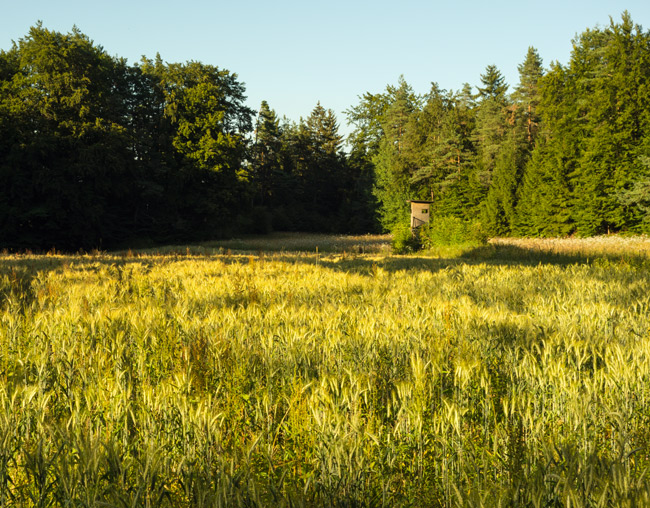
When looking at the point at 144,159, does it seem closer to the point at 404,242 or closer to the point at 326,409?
the point at 404,242

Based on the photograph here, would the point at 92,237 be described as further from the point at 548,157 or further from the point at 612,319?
the point at 548,157

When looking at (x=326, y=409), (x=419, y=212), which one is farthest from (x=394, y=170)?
(x=326, y=409)

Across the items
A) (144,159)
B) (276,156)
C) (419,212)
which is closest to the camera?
(419,212)

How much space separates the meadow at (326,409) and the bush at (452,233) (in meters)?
15.8

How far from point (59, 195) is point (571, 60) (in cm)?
5027

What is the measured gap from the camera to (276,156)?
6475 cm

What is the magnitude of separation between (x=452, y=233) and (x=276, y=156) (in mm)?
47888

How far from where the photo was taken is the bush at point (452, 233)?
63.0 ft

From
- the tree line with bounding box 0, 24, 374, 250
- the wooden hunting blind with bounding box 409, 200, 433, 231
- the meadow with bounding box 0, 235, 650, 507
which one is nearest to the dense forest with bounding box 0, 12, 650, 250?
the tree line with bounding box 0, 24, 374, 250

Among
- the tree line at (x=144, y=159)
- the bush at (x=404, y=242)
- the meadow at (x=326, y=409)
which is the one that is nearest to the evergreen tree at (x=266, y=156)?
the tree line at (x=144, y=159)

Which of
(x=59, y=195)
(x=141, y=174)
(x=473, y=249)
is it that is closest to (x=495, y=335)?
(x=473, y=249)

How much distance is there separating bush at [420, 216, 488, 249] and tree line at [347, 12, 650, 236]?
549 centimetres

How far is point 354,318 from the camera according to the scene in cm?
360

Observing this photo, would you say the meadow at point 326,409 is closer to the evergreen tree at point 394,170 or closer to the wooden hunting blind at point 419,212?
the wooden hunting blind at point 419,212
